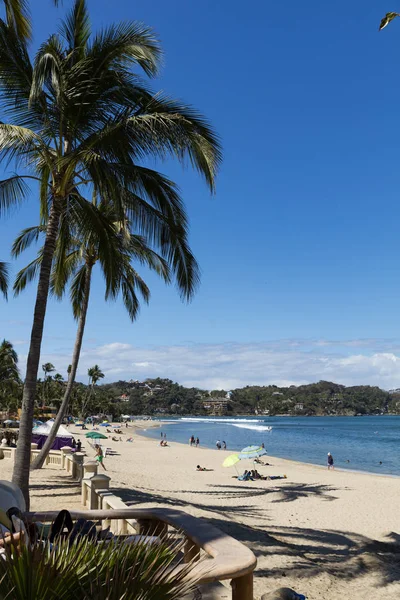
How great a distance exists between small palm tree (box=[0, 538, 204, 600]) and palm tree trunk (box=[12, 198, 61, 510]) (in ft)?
23.0

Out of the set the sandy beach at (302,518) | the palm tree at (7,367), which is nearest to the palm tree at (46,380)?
the palm tree at (7,367)

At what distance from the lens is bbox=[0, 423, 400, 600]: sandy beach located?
22.9 feet

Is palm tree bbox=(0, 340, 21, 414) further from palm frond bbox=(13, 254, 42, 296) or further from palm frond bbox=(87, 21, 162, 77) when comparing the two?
palm frond bbox=(87, 21, 162, 77)

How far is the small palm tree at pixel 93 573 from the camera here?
1.76 m

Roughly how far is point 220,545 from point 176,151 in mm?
7867

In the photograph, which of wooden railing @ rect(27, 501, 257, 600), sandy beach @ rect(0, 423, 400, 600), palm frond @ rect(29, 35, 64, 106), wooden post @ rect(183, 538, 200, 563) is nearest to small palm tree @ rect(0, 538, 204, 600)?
wooden railing @ rect(27, 501, 257, 600)

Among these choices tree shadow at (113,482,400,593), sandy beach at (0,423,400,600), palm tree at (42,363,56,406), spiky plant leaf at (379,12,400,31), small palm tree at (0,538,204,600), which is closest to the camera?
small palm tree at (0,538,204,600)

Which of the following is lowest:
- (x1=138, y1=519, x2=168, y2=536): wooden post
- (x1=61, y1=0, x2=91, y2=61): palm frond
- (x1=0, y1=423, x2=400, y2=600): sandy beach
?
(x1=0, y1=423, x2=400, y2=600): sandy beach

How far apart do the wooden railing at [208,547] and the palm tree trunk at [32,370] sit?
17.3ft

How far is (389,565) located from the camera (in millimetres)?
8031

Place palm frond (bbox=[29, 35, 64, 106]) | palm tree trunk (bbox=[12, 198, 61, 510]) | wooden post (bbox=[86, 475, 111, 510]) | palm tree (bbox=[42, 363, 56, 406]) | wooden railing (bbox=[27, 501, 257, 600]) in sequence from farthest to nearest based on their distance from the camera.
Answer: palm tree (bbox=[42, 363, 56, 406]) < wooden post (bbox=[86, 475, 111, 510]) < palm tree trunk (bbox=[12, 198, 61, 510]) < palm frond (bbox=[29, 35, 64, 106]) < wooden railing (bbox=[27, 501, 257, 600])

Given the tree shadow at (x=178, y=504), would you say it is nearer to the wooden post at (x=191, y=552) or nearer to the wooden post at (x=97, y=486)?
the wooden post at (x=97, y=486)

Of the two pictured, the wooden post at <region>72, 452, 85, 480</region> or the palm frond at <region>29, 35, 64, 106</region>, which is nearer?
the palm frond at <region>29, 35, 64, 106</region>

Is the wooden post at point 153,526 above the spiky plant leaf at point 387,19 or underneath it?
underneath
